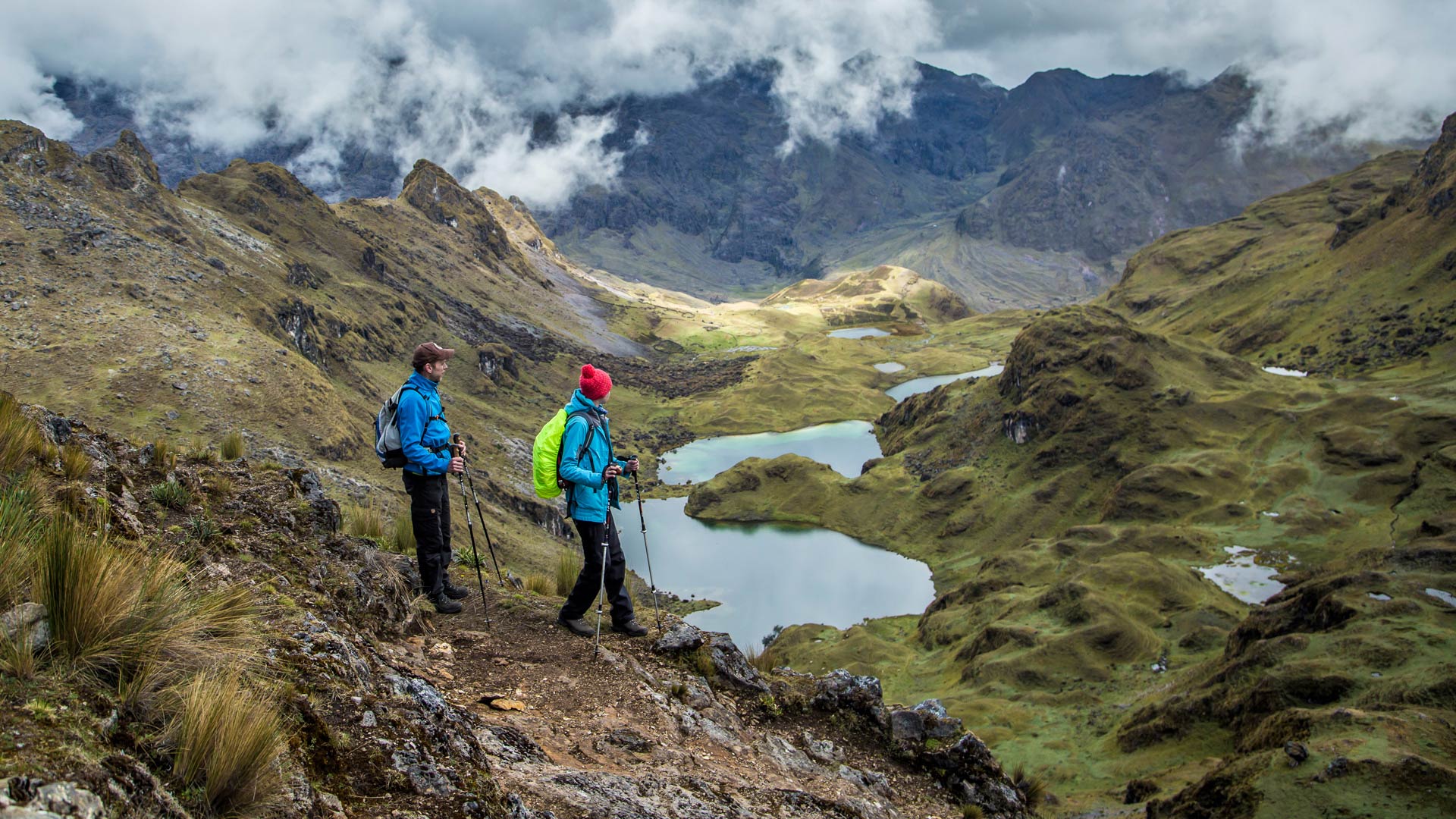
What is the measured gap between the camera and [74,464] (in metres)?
8.76

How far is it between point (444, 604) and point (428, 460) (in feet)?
7.33

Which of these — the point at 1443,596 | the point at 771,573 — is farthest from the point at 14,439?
the point at 771,573

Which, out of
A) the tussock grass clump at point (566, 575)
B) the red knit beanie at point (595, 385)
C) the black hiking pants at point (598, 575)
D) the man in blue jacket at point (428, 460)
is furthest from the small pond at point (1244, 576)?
the man in blue jacket at point (428, 460)

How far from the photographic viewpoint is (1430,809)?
783 inches

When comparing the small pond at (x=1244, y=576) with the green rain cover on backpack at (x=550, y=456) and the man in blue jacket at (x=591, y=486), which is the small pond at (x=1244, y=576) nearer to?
the man in blue jacket at (x=591, y=486)

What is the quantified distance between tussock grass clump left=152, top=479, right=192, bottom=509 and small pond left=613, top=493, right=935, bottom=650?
7912 centimetres

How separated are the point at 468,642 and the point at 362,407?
74895 mm

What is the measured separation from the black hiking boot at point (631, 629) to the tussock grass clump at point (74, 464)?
270 inches

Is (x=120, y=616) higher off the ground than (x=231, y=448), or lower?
lower

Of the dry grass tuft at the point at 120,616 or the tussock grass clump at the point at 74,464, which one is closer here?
the dry grass tuft at the point at 120,616

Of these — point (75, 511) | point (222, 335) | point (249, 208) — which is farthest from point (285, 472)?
point (249, 208)

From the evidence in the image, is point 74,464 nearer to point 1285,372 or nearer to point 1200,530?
point 1200,530

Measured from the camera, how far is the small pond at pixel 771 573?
97.3 m

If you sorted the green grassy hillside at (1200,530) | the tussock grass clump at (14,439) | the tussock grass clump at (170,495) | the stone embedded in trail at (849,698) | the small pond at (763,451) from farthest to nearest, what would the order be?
the small pond at (763,451) < the green grassy hillside at (1200,530) < the stone embedded in trail at (849,698) < the tussock grass clump at (170,495) < the tussock grass clump at (14,439)
